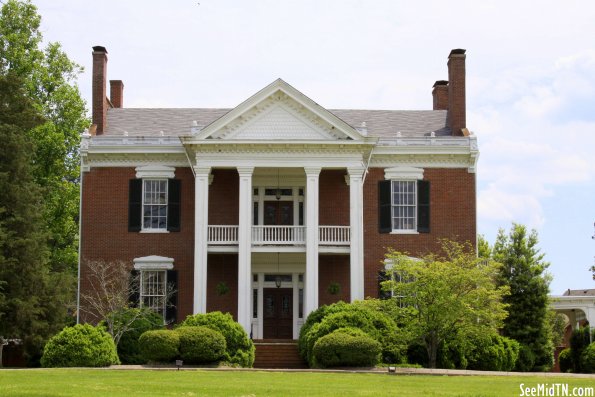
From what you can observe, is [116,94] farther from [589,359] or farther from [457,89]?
[589,359]

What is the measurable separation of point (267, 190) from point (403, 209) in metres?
5.42

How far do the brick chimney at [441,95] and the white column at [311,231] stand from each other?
34.7 feet

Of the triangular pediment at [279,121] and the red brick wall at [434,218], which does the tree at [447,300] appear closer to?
the red brick wall at [434,218]

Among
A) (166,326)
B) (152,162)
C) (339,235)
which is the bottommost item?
(166,326)

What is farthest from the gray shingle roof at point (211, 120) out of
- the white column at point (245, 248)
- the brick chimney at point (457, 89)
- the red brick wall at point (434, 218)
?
the white column at point (245, 248)

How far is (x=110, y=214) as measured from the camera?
124 ft

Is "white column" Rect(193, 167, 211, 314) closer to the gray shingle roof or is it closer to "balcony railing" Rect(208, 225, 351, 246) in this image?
"balcony railing" Rect(208, 225, 351, 246)

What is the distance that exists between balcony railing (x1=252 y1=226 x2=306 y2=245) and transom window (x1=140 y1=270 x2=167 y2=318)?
394 cm

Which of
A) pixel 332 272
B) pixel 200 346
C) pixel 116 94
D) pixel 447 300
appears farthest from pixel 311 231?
pixel 116 94

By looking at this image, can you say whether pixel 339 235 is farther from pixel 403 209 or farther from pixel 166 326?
pixel 166 326

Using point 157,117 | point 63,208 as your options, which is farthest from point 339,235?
point 63,208

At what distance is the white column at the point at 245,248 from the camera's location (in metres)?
35.5

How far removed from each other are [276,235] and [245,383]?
1509cm

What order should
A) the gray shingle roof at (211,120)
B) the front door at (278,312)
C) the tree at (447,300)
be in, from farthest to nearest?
the gray shingle roof at (211,120), the front door at (278,312), the tree at (447,300)
